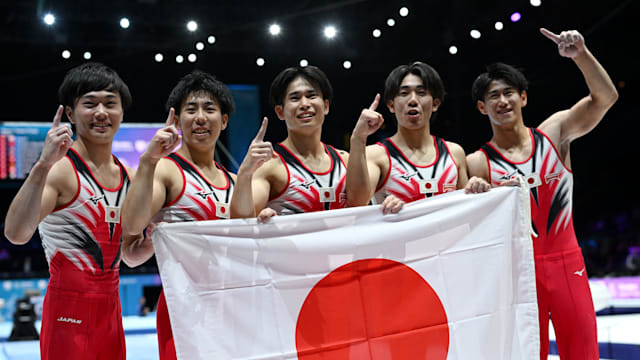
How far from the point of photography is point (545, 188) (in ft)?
11.3

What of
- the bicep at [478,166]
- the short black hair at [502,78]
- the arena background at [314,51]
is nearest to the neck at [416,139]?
the bicep at [478,166]

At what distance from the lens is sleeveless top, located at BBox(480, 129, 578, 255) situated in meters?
3.38

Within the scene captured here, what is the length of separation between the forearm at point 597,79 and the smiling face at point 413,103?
0.83 m

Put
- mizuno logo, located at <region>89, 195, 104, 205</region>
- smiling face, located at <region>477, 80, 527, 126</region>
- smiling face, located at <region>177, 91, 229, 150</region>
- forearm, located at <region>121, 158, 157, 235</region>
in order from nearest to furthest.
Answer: forearm, located at <region>121, 158, 157, 235</region>, mizuno logo, located at <region>89, 195, 104, 205</region>, smiling face, located at <region>177, 91, 229, 150</region>, smiling face, located at <region>477, 80, 527, 126</region>

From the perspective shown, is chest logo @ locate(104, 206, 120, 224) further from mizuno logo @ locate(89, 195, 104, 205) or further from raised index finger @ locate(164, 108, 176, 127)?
raised index finger @ locate(164, 108, 176, 127)

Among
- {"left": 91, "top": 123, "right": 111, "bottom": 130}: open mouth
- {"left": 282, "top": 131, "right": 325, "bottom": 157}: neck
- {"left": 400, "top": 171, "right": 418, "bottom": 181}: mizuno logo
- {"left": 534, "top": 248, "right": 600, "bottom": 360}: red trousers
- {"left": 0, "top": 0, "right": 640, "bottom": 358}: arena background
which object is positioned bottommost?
{"left": 534, "top": 248, "right": 600, "bottom": 360}: red trousers

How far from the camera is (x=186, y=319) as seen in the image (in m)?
2.74

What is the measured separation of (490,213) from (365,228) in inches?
23.6

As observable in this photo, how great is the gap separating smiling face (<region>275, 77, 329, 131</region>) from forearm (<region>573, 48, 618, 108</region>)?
4.69ft

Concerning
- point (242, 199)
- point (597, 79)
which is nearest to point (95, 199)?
point (242, 199)

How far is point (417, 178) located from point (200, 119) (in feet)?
3.94

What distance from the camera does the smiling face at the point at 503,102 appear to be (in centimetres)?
355

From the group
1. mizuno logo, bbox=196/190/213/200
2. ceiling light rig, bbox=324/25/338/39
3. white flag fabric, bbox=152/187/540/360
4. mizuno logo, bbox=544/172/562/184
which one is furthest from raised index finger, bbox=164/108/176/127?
ceiling light rig, bbox=324/25/338/39

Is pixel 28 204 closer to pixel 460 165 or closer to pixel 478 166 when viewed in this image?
pixel 460 165
